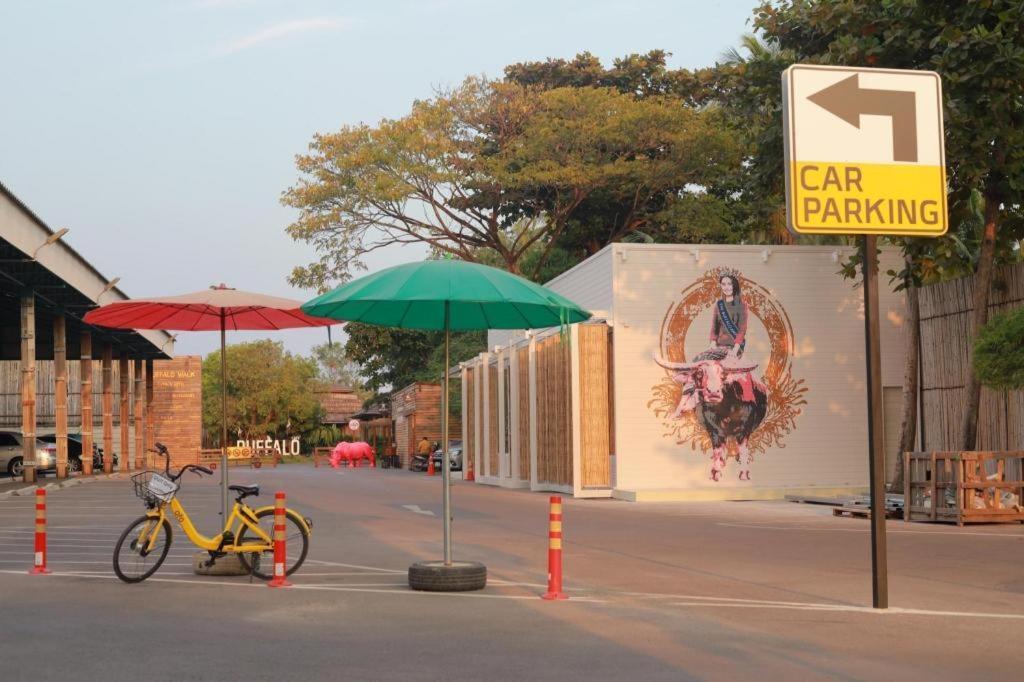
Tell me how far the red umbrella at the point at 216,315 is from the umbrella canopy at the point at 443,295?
0.94 meters

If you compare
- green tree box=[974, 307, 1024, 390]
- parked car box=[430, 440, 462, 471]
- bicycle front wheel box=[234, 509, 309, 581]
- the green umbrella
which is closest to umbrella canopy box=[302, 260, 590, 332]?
the green umbrella

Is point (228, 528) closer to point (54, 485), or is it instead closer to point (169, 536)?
point (169, 536)

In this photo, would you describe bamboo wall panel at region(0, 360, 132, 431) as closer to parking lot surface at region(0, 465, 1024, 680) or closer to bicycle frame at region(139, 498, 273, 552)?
parking lot surface at region(0, 465, 1024, 680)

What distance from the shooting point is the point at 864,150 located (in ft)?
33.2

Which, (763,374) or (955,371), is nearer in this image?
(955,371)

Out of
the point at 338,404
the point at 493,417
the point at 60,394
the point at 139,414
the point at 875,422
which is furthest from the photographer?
the point at 338,404

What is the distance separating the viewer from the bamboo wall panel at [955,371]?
23766mm

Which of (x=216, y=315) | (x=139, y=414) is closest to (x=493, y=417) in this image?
(x=139, y=414)

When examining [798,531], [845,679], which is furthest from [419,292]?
[798,531]

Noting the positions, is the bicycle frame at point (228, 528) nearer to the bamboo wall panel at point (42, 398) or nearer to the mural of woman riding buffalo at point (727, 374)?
the mural of woman riding buffalo at point (727, 374)

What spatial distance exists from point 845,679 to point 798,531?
11.5 m

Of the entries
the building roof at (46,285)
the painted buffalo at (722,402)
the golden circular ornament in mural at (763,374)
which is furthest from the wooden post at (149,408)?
the painted buffalo at (722,402)

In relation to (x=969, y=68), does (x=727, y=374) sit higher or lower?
lower

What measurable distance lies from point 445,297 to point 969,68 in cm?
1298
